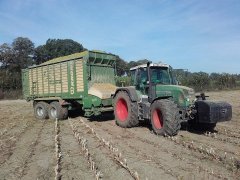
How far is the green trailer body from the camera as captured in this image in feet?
46.3

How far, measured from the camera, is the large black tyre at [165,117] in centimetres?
979

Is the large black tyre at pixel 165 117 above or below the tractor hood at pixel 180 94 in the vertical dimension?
below

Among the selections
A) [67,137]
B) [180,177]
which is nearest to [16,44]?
[67,137]

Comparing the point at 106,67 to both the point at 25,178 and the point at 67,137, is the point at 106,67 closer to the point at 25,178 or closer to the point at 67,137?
the point at 67,137

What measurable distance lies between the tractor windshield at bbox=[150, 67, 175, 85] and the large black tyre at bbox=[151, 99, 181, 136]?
114cm

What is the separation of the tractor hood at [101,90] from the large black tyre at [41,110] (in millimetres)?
3535

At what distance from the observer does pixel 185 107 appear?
33.6 feet

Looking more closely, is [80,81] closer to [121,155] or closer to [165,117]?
[165,117]

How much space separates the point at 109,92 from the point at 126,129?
2.65 m

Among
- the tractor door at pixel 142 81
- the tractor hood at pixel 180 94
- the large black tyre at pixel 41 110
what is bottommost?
the large black tyre at pixel 41 110

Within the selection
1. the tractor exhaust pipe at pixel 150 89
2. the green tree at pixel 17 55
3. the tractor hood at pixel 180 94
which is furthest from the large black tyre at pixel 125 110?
the green tree at pixel 17 55

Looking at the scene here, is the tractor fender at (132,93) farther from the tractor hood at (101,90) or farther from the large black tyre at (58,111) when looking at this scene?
the large black tyre at (58,111)

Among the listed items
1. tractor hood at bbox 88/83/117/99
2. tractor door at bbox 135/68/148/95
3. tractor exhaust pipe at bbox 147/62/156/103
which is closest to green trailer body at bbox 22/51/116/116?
tractor hood at bbox 88/83/117/99

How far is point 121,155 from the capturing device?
309 inches
